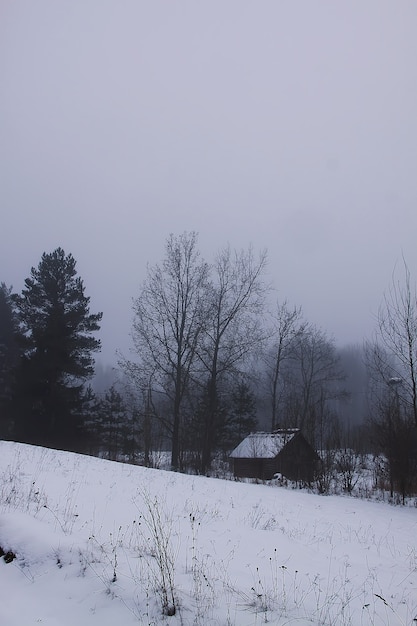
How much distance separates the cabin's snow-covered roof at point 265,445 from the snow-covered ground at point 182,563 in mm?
10565

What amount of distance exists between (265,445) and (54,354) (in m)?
16.1

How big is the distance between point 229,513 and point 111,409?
29532mm

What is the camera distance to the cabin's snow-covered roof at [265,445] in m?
22.7

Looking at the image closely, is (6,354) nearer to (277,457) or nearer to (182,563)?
(277,457)

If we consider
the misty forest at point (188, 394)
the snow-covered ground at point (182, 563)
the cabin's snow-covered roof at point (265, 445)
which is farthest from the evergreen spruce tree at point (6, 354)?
the snow-covered ground at point (182, 563)

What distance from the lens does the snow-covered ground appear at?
4.60 m

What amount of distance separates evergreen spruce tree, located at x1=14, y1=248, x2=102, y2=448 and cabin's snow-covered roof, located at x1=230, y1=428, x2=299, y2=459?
39.7 feet

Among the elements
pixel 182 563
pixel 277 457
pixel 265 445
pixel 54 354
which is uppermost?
pixel 54 354

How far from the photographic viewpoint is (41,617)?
14.4 ft

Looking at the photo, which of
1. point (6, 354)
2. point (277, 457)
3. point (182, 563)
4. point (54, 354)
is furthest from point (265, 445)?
point (6, 354)

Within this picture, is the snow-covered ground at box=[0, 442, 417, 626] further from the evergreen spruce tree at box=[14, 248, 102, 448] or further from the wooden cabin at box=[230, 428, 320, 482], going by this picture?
the evergreen spruce tree at box=[14, 248, 102, 448]

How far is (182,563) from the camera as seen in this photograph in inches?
238

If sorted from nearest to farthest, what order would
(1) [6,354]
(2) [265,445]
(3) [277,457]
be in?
(3) [277,457], (2) [265,445], (1) [6,354]

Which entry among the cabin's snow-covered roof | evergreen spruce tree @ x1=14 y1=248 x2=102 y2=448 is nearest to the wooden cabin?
the cabin's snow-covered roof
